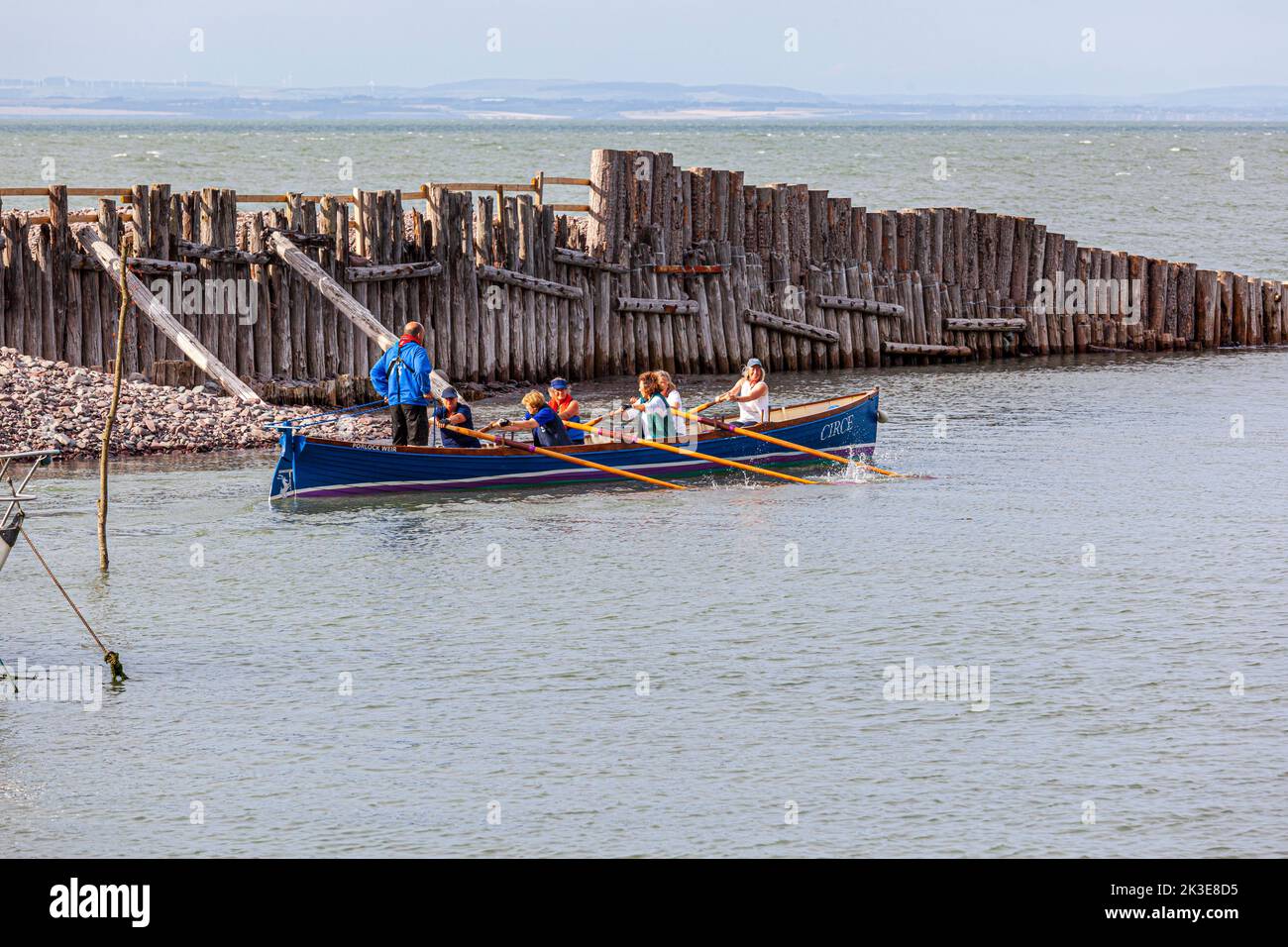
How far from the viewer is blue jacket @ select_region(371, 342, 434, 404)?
24062 mm

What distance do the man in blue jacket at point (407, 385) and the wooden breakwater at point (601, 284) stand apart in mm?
4324

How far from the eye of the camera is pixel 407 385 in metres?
24.2

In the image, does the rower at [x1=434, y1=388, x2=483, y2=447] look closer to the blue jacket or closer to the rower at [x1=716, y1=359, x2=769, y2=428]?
the blue jacket

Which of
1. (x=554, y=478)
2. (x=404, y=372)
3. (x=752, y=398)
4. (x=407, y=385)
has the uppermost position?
(x=404, y=372)

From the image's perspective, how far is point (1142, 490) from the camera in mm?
24047

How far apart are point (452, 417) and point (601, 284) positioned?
9.81 metres

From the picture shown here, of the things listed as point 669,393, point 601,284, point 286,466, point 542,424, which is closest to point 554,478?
point 542,424

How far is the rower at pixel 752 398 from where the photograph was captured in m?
26.0

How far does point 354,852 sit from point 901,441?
17709 mm

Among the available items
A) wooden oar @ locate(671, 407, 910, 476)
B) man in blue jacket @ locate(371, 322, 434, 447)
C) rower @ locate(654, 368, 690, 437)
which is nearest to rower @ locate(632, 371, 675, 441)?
rower @ locate(654, 368, 690, 437)

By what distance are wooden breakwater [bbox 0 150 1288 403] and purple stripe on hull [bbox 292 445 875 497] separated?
5383 millimetres

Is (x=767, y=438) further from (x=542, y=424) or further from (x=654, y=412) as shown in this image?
(x=542, y=424)
